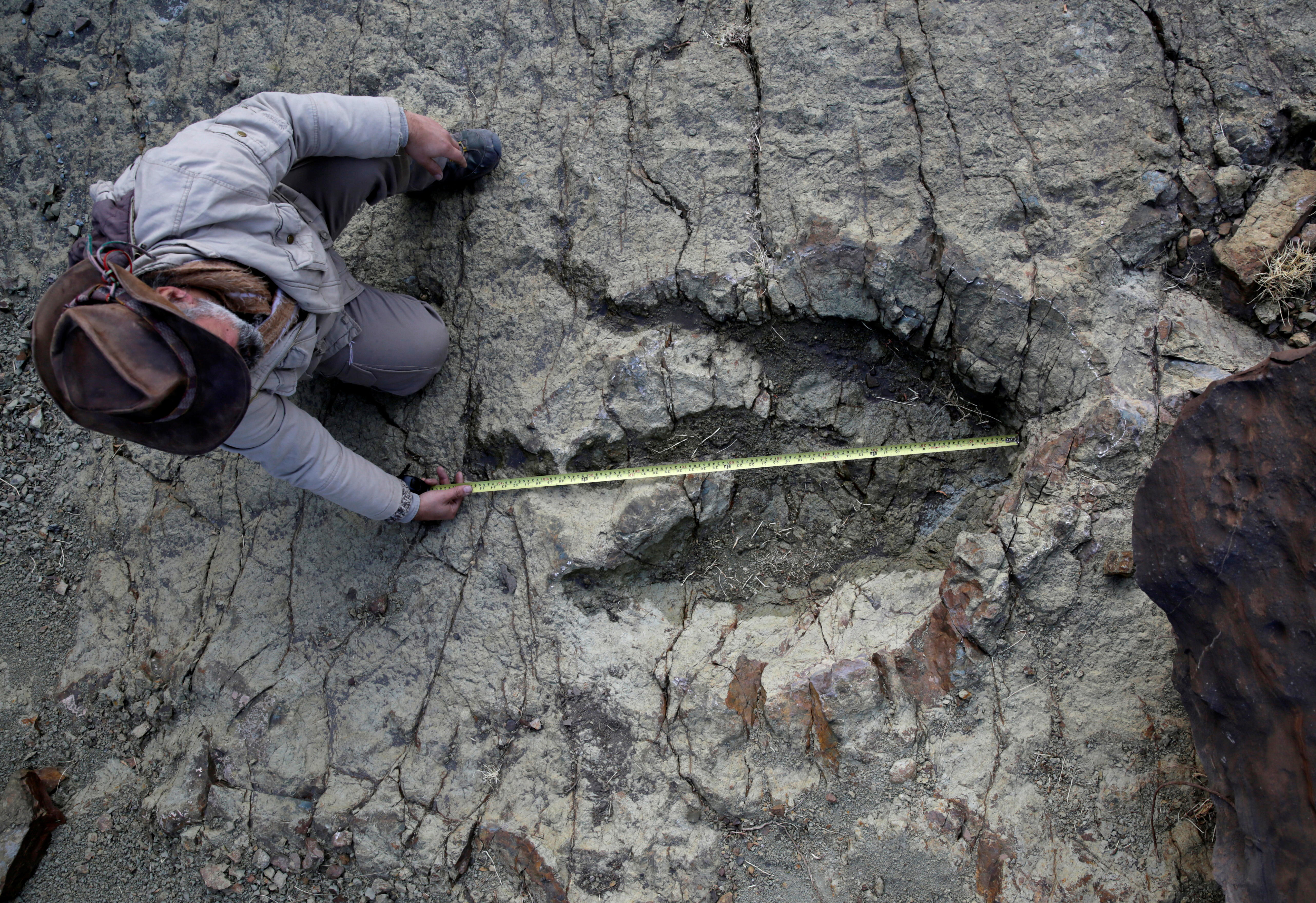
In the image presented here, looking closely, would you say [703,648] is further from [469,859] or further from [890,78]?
[890,78]

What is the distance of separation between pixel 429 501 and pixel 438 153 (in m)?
1.31

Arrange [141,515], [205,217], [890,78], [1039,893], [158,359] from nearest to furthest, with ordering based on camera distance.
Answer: [158,359] < [205,217] < [1039,893] < [890,78] < [141,515]

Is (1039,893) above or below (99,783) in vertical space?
above

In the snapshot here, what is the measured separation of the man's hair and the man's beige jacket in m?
0.03

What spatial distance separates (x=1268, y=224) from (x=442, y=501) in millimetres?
3167

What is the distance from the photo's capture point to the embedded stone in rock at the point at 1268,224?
8.68 ft

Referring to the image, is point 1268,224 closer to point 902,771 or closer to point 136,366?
point 902,771

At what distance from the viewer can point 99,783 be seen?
308 cm

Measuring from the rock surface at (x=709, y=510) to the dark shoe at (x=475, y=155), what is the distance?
0.10 m

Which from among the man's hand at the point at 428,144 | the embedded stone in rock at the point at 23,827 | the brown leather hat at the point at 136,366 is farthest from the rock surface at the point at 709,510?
the brown leather hat at the point at 136,366

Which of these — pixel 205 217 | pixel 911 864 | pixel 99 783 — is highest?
pixel 205 217

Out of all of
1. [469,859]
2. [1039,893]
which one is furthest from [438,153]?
[1039,893]

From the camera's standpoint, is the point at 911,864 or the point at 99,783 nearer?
the point at 911,864

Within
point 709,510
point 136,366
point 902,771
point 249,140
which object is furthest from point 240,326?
point 902,771
